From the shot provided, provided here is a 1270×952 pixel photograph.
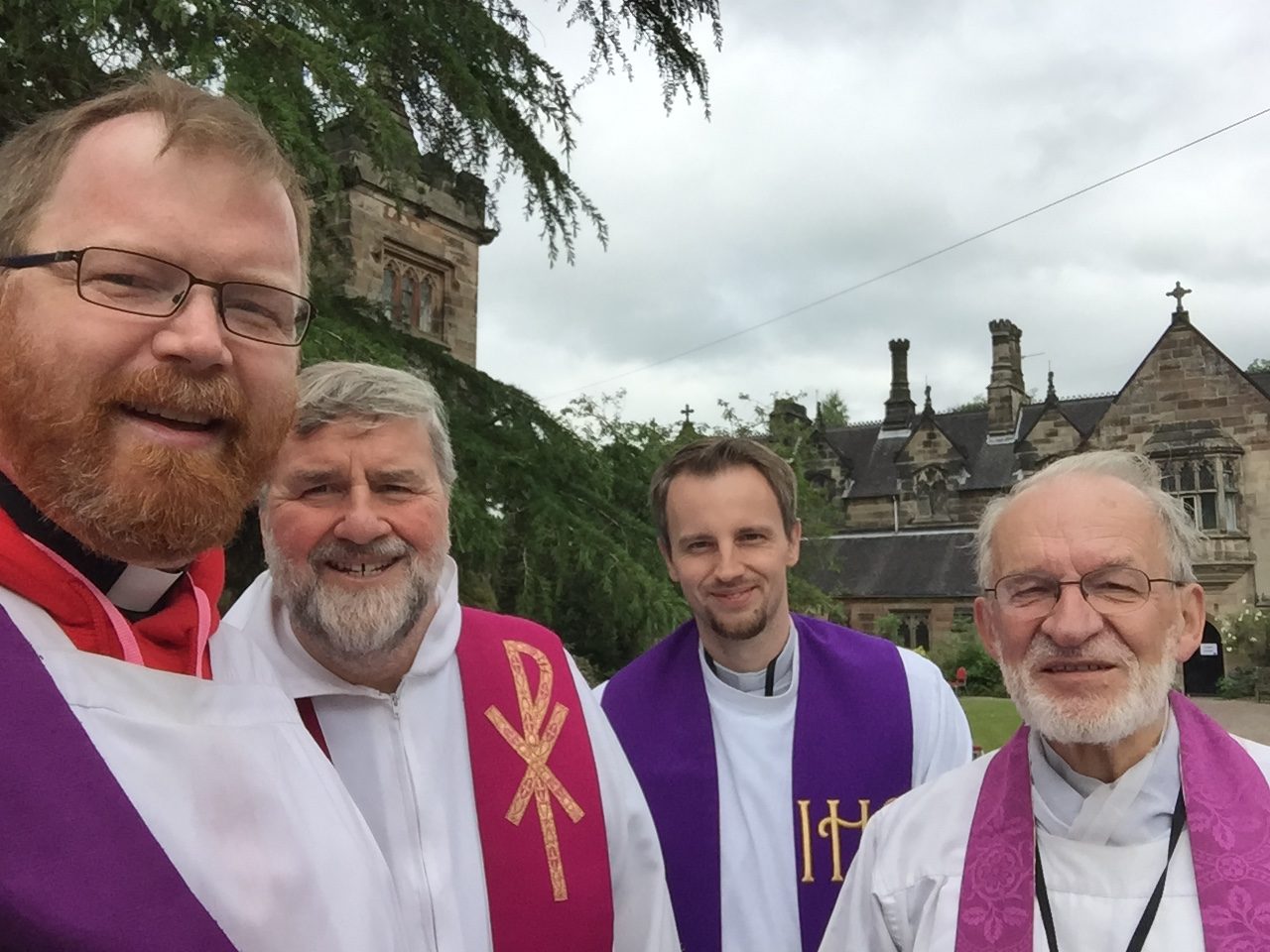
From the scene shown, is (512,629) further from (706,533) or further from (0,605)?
(0,605)

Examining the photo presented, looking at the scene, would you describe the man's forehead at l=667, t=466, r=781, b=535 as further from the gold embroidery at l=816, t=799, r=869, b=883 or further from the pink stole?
the gold embroidery at l=816, t=799, r=869, b=883

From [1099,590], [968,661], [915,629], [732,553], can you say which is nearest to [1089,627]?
[1099,590]

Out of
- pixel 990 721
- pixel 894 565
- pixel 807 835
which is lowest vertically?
pixel 990 721

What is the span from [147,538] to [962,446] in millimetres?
36067

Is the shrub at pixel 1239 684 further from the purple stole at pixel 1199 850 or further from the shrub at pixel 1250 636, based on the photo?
the purple stole at pixel 1199 850

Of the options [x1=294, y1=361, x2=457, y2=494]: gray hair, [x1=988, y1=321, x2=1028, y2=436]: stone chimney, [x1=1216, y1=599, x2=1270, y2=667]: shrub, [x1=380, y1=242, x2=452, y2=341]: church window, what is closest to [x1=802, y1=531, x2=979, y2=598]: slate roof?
[x1=988, y1=321, x2=1028, y2=436]: stone chimney

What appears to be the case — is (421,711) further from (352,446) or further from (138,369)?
(138,369)

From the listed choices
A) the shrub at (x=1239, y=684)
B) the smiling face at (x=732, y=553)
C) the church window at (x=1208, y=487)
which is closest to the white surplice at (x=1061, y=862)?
the smiling face at (x=732, y=553)

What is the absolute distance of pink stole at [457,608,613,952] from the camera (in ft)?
7.13

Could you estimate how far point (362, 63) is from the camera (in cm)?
423

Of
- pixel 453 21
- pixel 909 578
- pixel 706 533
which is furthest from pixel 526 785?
pixel 909 578

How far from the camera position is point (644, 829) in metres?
2.43

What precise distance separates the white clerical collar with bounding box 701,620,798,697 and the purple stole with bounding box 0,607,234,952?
7.23ft

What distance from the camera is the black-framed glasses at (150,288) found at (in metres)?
1.27
